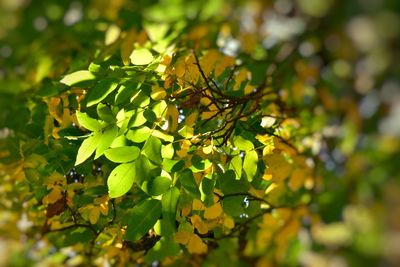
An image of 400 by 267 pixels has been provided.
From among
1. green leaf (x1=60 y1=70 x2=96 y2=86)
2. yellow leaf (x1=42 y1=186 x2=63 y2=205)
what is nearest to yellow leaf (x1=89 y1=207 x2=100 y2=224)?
yellow leaf (x1=42 y1=186 x2=63 y2=205)

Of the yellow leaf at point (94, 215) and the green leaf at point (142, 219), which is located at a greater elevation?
the green leaf at point (142, 219)

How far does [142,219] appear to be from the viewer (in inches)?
68.6

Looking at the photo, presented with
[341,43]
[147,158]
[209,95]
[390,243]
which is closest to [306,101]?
[341,43]

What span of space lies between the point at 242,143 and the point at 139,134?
1.29ft

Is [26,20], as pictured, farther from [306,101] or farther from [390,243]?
[390,243]

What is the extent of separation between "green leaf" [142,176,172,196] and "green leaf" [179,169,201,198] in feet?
0.30

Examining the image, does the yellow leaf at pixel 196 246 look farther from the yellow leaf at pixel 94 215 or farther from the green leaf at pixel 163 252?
the yellow leaf at pixel 94 215

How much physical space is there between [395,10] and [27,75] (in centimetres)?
69

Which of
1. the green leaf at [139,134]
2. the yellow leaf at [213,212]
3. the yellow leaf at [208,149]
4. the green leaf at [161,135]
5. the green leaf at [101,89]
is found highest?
the green leaf at [101,89]

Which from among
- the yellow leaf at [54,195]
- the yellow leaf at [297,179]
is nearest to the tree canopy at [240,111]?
the yellow leaf at [297,179]

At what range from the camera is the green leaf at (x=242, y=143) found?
1.95 meters

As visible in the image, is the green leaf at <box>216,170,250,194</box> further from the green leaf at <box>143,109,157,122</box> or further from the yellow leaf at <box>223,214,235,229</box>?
the green leaf at <box>143,109,157,122</box>

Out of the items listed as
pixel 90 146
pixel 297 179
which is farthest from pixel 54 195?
pixel 297 179

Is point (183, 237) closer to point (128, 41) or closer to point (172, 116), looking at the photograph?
point (172, 116)
